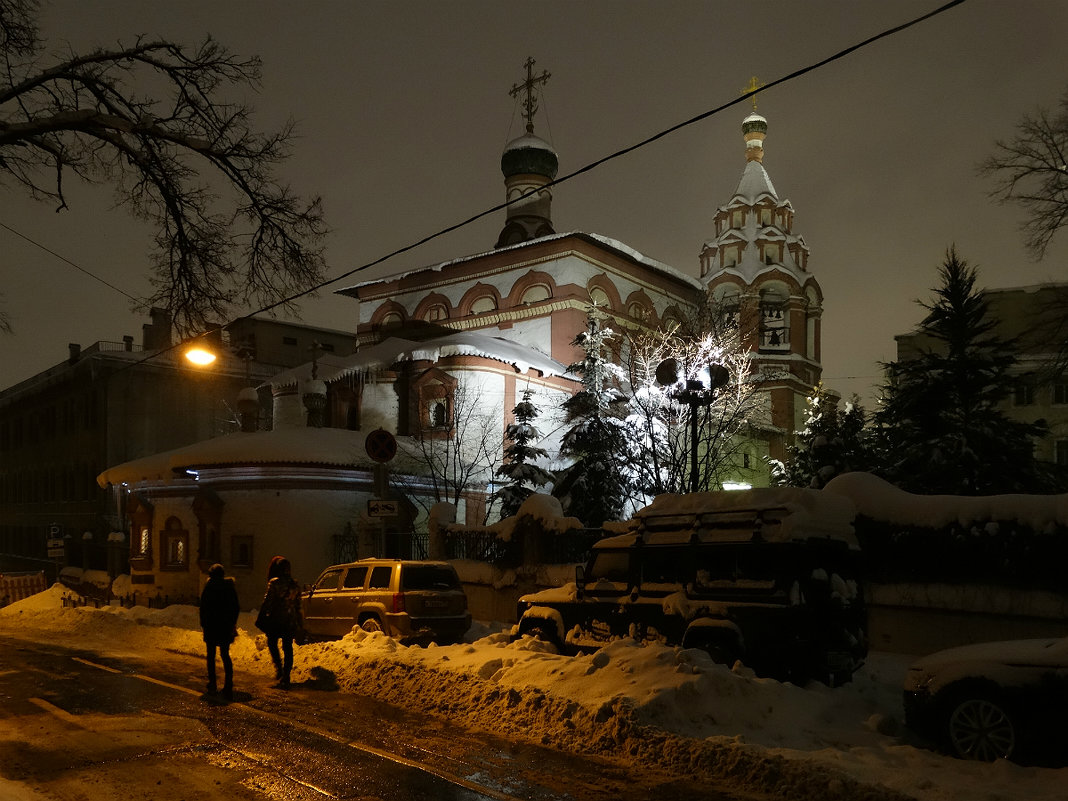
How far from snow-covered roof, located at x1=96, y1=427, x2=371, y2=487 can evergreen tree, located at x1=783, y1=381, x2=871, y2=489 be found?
12732 mm

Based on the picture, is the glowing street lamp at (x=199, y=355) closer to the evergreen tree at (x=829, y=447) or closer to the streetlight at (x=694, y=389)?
the streetlight at (x=694, y=389)

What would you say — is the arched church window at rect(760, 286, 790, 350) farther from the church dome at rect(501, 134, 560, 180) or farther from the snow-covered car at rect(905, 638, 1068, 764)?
the snow-covered car at rect(905, 638, 1068, 764)

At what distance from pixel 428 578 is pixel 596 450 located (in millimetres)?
12684

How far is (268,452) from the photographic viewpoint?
25.5 m

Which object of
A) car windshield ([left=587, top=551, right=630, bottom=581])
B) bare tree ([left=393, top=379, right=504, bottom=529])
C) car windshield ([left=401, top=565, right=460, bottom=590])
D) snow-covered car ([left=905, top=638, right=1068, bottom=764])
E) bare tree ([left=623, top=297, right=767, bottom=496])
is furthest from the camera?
bare tree ([left=393, top=379, right=504, bottom=529])

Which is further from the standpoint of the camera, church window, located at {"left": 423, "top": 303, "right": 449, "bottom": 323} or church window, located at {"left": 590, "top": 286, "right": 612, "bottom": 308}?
church window, located at {"left": 423, "top": 303, "right": 449, "bottom": 323}

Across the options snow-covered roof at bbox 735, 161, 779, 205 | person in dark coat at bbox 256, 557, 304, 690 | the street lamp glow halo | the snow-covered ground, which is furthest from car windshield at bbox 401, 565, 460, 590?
snow-covered roof at bbox 735, 161, 779, 205

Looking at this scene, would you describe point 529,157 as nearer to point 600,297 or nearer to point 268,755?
point 600,297

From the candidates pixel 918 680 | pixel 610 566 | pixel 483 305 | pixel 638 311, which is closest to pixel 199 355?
pixel 610 566

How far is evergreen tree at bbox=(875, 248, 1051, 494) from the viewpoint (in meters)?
22.5

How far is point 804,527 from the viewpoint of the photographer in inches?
433

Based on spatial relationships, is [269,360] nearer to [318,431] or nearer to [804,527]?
[318,431]

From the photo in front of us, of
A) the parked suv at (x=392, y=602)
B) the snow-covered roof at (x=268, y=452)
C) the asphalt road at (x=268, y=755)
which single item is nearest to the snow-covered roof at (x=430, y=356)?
the snow-covered roof at (x=268, y=452)

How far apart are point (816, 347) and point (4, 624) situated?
128 feet
